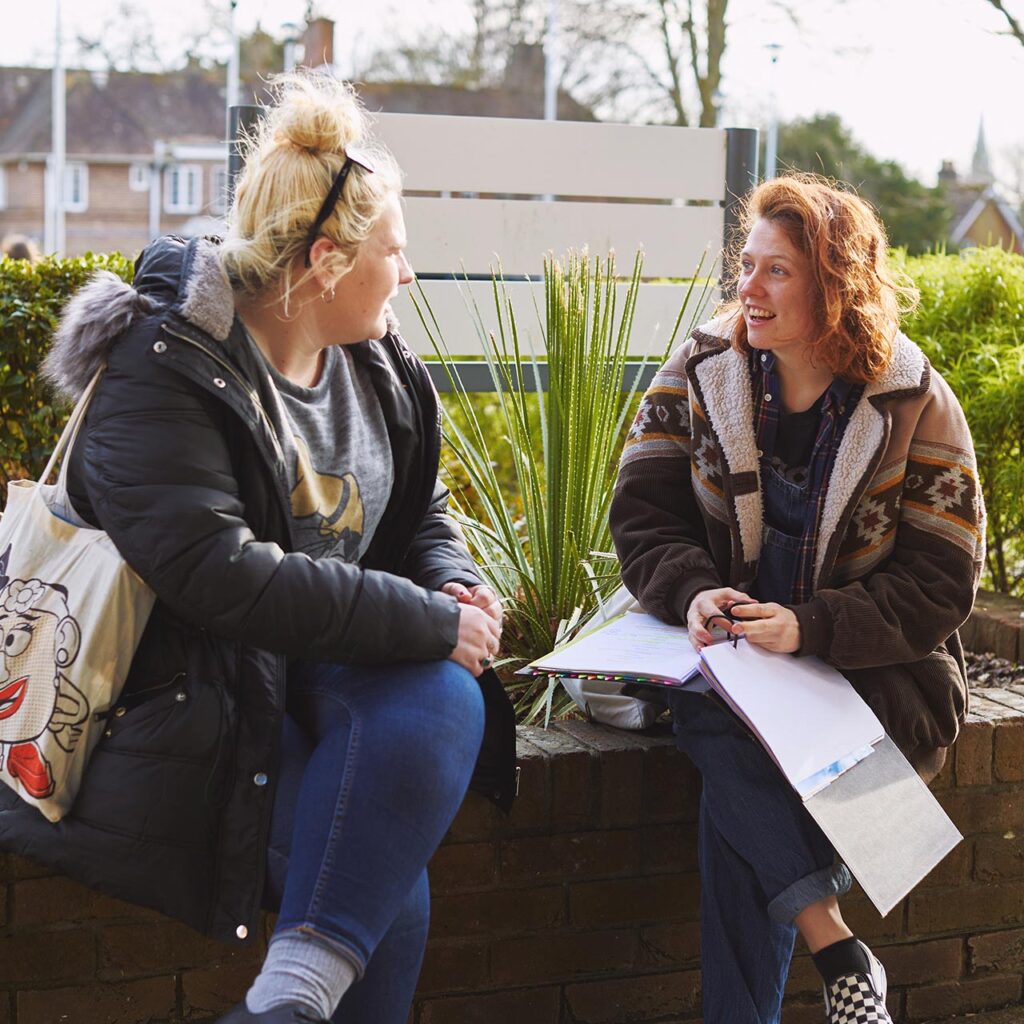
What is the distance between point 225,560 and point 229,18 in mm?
24731

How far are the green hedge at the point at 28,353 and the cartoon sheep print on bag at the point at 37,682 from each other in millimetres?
1925

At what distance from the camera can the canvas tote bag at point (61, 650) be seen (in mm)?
1841

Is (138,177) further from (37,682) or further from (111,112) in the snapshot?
A: (37,682)

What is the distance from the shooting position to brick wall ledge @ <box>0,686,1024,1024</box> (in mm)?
2215

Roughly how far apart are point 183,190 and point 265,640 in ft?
160

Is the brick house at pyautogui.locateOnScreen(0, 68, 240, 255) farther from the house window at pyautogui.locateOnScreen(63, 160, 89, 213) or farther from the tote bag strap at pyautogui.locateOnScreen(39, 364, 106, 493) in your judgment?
the tote bag strap at pyautogui.locateOnScreen(39, 364, 106, 493)

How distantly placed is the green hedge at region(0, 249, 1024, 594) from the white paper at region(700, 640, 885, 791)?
184 cm

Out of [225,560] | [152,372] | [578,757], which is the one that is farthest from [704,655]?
[152,372]

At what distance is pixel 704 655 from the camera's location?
7.14ft

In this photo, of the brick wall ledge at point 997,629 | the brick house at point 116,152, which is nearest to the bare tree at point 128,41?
the brick house at point 116,152

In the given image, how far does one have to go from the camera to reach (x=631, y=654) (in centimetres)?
231

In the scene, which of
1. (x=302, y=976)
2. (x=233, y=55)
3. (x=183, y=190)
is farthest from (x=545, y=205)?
(x=183, y=190)

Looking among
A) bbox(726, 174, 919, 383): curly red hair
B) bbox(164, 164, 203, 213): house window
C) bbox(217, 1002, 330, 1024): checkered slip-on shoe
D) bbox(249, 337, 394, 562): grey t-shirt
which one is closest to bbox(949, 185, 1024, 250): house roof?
bbox(164, 164, 203, 213): house window

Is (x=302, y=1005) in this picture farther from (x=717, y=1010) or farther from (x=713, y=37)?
(x=713, y=37)
